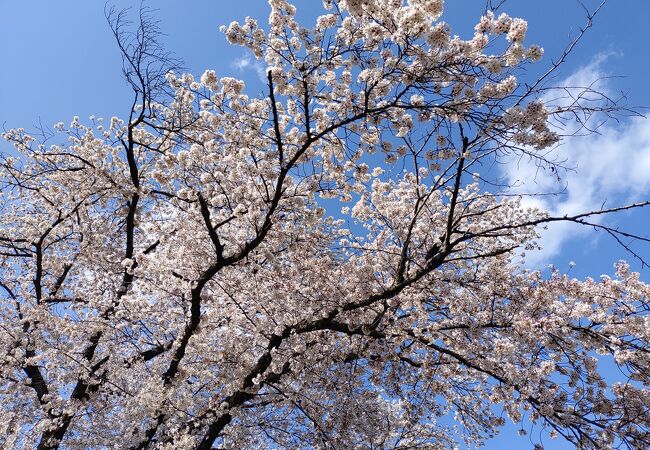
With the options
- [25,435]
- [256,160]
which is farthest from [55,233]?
[256,160]

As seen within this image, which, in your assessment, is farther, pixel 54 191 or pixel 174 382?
pixel 54 191

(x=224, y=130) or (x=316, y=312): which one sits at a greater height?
(x=224, y=130)

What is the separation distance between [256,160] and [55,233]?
23.6ft

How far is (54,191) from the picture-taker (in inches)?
454

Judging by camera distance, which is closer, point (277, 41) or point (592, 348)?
point (277, 41)

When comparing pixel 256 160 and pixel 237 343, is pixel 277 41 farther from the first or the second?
pixel 237 343

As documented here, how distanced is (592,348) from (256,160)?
20.0 ft

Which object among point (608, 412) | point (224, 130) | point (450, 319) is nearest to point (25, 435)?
point (224, 130)

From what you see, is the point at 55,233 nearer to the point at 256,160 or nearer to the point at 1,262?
the point at 1,262

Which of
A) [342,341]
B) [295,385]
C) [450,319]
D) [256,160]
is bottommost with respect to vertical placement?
[295,385]

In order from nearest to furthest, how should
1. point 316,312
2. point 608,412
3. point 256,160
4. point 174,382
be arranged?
1. point 608,412
2. point 256,160
3. point 174,382
4. point 316,312

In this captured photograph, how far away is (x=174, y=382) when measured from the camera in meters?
8.12

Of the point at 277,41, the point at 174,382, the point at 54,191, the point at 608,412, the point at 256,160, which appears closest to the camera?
the point at 277,41

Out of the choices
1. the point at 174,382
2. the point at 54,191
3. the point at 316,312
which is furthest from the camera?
the point at 54,191
